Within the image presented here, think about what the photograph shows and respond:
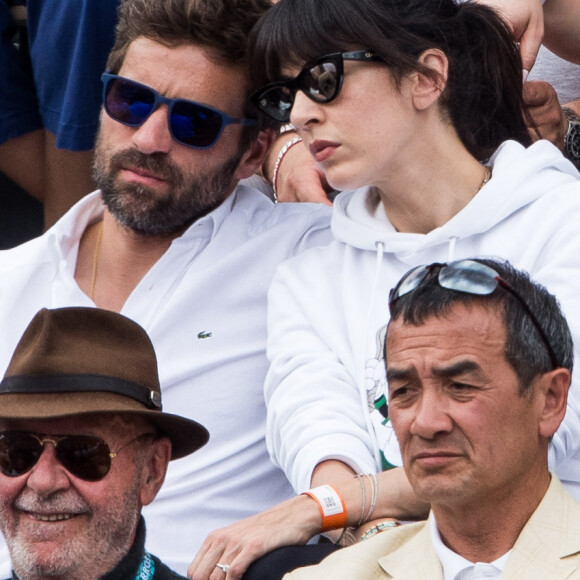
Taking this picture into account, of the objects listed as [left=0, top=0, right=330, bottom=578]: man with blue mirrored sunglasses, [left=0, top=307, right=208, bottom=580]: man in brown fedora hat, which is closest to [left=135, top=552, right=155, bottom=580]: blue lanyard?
[left=0, top=307, right=208, bottom=580]: man in brown fedora hat

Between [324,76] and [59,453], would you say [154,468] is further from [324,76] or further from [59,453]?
[324,76]

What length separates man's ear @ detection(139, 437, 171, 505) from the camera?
3.23 m

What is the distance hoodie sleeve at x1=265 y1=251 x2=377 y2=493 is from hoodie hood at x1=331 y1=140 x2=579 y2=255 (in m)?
0.16

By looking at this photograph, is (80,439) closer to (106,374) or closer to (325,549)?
(106,374)

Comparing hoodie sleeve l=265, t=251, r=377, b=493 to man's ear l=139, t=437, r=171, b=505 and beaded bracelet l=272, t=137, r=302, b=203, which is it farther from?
beaded bracelet l=272, t=137, r=302, b=203

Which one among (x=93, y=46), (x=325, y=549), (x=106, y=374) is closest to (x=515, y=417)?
Answer: (x=325, y=549)

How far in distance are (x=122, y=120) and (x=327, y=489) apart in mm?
1369

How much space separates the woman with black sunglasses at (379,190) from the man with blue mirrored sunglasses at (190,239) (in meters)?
0.19

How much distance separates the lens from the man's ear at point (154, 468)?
10.6ft

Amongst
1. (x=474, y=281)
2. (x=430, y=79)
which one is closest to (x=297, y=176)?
(x=430, y=79)

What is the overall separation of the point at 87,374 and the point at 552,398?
3.30 ft

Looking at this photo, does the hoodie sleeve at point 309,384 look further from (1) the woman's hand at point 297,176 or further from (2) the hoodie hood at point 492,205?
(1) the woman's hand at point 297,176

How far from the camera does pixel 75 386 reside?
3.17m

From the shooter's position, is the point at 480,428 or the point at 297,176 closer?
the point at 480,428
